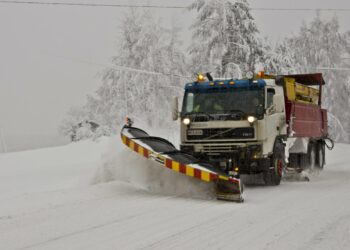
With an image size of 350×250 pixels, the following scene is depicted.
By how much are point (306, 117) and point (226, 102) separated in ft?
13.0

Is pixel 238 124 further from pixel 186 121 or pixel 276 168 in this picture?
pixel 276 168

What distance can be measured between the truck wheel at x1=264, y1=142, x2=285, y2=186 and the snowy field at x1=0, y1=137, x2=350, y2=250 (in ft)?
0.99

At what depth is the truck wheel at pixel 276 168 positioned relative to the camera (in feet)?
36.3

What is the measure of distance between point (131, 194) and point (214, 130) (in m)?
2.30

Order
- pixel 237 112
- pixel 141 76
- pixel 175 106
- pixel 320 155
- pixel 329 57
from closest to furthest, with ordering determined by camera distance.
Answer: pixel 237 112 < pixel 175 106 < pixel 320 155 < pixel 141 76 < pixel 329 57

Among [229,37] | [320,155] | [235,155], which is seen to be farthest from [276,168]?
[229,37]

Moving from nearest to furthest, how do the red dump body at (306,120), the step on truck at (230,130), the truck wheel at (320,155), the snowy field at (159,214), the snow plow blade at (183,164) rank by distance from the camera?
1. the snowy field at (159,214)
2. the snow plow blade at (183,164)
3. the step on truck at (230,130)
4. the red dump body at (306,120)
5. the truck wheel at (320,155)

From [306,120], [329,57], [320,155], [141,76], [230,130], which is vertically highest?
[329,57]

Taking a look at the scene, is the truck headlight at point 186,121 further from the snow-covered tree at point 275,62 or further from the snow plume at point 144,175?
the snow-covered tree at point 275,62

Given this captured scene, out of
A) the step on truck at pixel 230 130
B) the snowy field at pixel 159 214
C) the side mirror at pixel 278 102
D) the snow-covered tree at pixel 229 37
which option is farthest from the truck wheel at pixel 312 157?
the snow-covered tree at pixel 229 37

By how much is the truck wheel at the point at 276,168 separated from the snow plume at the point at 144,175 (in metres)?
1.94

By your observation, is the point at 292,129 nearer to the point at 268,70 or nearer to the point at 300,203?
the point at 300,203

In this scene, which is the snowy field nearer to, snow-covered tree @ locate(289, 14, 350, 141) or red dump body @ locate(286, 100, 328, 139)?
red dump body @ locate(286, 100, 328, 139)

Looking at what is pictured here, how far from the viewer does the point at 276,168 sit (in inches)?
444
